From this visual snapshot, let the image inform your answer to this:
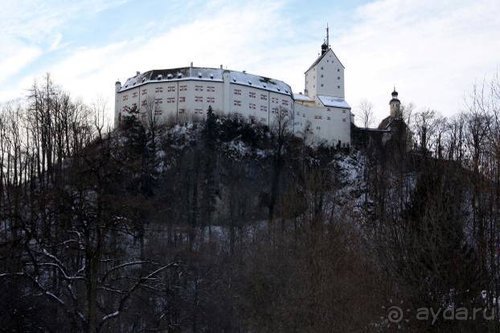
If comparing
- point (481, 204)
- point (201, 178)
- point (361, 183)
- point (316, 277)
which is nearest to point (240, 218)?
point (201, 178)

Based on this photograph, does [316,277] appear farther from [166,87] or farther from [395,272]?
[166,87]

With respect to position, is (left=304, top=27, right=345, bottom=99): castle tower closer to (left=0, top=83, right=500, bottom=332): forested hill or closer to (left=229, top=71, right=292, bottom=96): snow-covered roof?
(left=229, top=71, right=292, bottom=96): snow-covered roof

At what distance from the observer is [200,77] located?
66.9 meters

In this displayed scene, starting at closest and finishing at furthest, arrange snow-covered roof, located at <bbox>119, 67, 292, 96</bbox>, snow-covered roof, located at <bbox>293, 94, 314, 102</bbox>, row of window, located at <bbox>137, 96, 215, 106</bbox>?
row of window, located at <bbox>137, 96, 215, 106</bbox> → snow-covered roof, located at <bbox>119, 67, 292, 96</bbox> → snow-covered roof, located at <bbox>293, 94, 314, 102</bbox>

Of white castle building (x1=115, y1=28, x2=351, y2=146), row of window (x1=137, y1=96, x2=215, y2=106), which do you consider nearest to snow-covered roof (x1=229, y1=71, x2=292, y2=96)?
white castle building (x1=115, y1=28, x2=351, y2=146)

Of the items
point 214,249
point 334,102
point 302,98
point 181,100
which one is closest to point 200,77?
point 181,100

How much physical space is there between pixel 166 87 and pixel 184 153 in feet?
46.4

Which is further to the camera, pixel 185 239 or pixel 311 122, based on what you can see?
pixel 311 122

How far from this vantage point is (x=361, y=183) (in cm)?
5600

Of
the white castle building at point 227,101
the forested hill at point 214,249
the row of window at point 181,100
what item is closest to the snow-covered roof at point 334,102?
the white castle building at point 227,101

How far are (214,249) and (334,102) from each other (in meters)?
43.2

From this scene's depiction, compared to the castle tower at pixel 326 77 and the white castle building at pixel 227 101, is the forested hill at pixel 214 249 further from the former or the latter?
the castle tower at pixel 326 77

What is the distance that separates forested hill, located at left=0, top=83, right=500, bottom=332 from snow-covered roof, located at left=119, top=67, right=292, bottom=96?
1698 cm

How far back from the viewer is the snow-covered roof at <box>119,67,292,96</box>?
219 feet
